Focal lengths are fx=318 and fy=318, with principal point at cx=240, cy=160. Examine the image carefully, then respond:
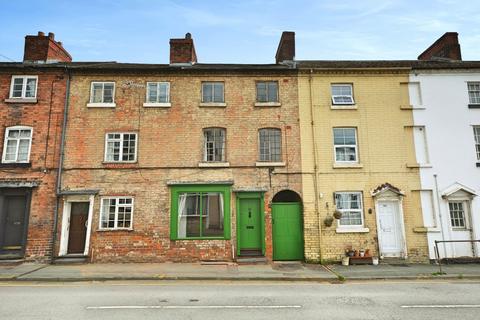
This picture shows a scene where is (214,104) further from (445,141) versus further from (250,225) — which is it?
(445,141)

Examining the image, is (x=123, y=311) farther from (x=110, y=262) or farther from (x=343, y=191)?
(x=343, y=191)

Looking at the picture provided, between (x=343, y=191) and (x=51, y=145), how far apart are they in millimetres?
13865

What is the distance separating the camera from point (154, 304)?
319 inches

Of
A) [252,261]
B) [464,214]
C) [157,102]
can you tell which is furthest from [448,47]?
[157,102]

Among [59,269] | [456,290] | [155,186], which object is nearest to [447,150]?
[456,290]

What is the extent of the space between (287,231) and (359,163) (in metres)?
4.75

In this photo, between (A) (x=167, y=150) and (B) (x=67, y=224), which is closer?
(B) (x=67, y=224)

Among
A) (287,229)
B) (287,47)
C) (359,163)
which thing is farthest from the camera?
(287,47)

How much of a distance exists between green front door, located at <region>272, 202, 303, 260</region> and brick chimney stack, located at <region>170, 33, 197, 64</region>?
881cm

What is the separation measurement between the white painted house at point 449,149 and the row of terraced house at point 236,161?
0.20 feet

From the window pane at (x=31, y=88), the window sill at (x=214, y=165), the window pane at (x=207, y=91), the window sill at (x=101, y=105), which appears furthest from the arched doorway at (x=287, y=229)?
the window pane at (x=31, y=88)

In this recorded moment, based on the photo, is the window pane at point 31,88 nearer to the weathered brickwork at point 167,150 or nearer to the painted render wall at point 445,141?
the weathered brickwork at point 167,150

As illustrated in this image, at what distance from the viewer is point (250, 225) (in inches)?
586

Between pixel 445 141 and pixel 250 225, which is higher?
pixel 445 141
